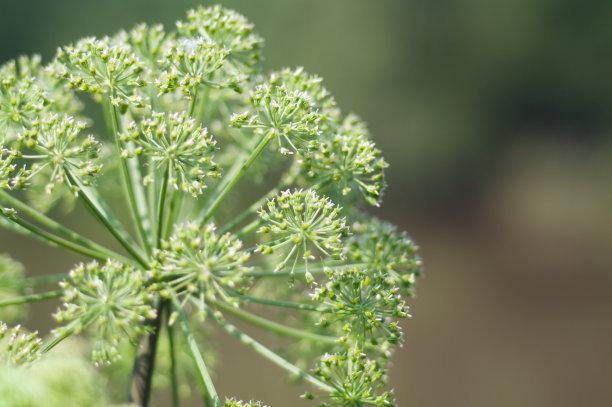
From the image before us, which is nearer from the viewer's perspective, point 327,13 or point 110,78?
point 110,78

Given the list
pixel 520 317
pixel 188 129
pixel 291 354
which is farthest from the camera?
pixel 520 317

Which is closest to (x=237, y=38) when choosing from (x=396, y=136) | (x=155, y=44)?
(x=155, y=44)

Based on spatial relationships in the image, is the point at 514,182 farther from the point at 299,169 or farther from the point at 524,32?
the point at 299,169

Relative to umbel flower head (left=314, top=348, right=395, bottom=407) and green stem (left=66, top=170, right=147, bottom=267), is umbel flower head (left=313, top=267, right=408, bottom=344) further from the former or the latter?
green stem (left=66, top=170, right=147, bottom=267)

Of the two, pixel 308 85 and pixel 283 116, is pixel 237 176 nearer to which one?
pixel 283 116

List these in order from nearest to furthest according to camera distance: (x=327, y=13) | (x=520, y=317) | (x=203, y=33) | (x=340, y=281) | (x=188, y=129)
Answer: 1. (x=188, y=129)
2. (x=340, y=281)
3. (x=203, y=33)
4. (x=520, y=317)
5. (x=327, y=13)

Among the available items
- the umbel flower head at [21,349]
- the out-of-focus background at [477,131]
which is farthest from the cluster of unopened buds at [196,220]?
the out-of-focus background at [477,131]

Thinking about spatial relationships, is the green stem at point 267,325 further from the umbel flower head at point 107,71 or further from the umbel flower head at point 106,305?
the umbel flower head at point 107,71
